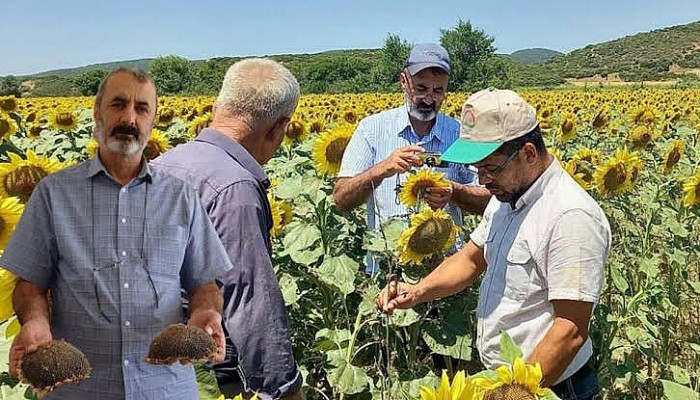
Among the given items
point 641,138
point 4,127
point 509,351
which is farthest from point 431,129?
point 641,138

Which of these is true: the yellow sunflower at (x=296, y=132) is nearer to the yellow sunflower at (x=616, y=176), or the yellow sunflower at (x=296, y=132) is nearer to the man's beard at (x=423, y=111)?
the yellow sunflower at (x=616, y=176)

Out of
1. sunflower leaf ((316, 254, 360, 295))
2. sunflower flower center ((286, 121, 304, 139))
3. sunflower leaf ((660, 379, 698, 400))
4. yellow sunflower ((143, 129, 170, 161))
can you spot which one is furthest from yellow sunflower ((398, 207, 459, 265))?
sunflower flower center ((286, 121, 304, 139))

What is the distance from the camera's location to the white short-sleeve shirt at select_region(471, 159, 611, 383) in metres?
1.96

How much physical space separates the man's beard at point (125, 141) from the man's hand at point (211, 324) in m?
0.31

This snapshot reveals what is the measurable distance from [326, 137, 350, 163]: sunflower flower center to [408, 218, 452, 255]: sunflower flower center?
1.05 metres

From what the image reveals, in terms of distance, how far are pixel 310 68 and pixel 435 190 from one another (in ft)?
94.0

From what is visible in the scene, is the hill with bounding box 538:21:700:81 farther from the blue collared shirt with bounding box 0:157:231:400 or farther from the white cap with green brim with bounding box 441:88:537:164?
the blue collared shirt with bounding box 0:157:231:400

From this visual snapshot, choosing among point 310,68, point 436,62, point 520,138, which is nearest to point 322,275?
point 436,62

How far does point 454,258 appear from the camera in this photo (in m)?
2.56

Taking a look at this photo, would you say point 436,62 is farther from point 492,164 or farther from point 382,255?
point 492,164

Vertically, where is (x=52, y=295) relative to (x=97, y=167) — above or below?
below

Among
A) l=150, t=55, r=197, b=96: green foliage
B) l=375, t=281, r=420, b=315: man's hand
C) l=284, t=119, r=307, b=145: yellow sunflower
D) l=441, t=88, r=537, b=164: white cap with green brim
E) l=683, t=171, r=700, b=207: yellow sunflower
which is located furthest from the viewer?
l=150, t=55, r=197, b=96: green foliage

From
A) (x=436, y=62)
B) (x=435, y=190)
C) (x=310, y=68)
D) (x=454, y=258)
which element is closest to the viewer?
(x=454, y=258)

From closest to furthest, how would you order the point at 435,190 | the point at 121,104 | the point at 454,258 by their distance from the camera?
the point at 121,104 → the point at 454,258 → the point at 435,190
